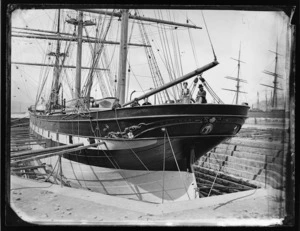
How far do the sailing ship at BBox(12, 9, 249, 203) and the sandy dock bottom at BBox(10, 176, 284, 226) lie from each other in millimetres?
2099

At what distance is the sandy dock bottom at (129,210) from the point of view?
4473mm

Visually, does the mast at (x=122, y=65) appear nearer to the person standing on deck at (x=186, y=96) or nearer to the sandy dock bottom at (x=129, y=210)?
the person standing on deck at (x=186, y=96)

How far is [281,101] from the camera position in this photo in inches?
187

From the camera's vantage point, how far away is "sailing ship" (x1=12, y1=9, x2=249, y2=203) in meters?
6.61

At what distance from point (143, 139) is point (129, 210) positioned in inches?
98.8

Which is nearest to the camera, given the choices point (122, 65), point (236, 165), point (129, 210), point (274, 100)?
point (129, 210)

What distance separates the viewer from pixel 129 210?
464 centimetres

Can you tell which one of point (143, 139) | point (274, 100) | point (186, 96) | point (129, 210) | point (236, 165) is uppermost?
point (186, 96)

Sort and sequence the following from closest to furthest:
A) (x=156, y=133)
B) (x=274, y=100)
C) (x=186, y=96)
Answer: (x=274, y=100)
(x=156, y=133)
(x=186, y=96)

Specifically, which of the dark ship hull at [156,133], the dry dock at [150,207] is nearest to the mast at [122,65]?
the dark ship hull at [156,133]

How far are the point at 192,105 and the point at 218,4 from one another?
8.49ft

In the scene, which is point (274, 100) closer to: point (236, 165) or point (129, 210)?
point (129, 210)

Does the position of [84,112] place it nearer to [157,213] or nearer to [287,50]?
[157,213]

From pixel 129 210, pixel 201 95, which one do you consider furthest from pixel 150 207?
pixel 201 95
